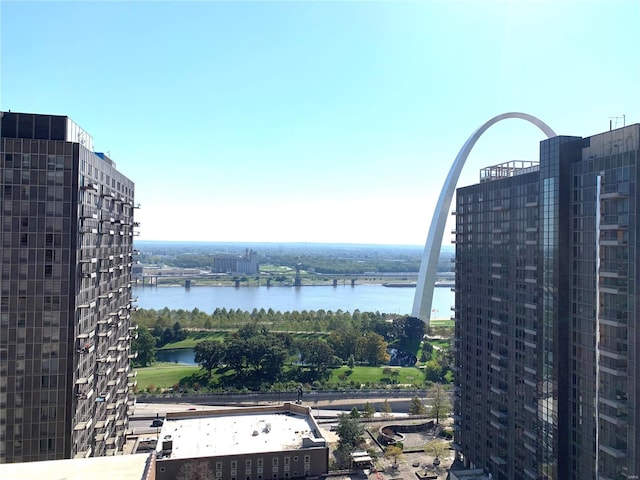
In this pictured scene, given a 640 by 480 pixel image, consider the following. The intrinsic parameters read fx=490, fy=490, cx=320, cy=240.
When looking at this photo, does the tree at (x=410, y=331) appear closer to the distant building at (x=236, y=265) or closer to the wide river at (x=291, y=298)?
the wide river at (x=291, y=298)

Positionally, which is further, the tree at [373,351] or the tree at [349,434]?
the tree at [373,351]

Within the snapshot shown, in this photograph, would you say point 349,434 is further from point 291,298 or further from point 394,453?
point 291,298

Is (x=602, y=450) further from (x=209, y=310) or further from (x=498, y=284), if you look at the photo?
(x=209, y=310)

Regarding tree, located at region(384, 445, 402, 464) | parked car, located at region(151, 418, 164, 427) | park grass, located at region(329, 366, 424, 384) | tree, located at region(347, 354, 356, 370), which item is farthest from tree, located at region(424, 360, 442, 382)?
parked car, located at region(151, 418, 164, 427)

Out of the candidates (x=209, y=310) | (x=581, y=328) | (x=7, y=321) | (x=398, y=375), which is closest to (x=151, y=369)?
(x=398, y=375)

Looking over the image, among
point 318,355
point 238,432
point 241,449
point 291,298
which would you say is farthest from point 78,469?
point 291,298

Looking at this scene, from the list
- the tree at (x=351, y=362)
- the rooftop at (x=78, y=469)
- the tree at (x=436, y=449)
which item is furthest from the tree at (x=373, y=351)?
the rooftop at (x=78, y=469)

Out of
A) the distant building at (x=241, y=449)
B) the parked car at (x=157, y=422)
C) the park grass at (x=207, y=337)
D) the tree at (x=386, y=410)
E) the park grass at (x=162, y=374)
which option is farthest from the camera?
the park grass at (x=207, y=337)
